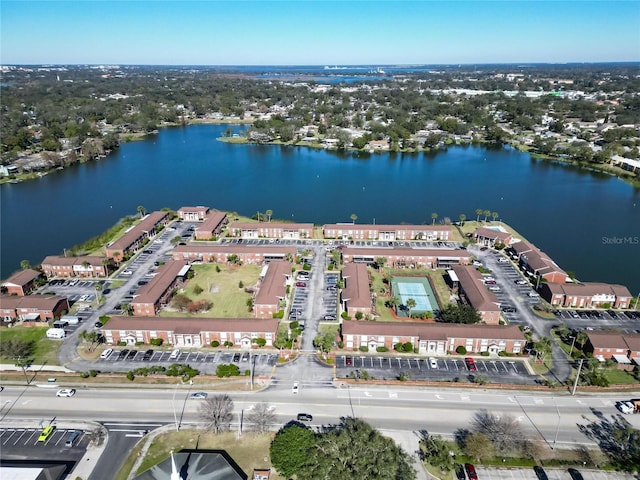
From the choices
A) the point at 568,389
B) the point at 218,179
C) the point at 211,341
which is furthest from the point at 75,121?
the point at 568,389

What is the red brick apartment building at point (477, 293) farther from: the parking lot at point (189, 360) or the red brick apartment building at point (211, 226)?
the red brick apartment building at point (211, 226)

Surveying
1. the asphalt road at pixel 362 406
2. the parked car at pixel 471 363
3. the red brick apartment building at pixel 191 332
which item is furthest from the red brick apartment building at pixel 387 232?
the asphalt road at pixel 362 406

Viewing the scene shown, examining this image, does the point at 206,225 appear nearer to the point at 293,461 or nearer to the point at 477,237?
the point at 477,237

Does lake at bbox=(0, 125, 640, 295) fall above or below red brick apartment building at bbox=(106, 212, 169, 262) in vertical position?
below

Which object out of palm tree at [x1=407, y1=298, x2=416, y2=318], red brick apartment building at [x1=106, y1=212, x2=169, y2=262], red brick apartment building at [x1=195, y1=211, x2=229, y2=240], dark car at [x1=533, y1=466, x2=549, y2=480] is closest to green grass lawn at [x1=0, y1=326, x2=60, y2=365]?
red brick apartment building at [x1=106, y1=212, x2=169, y2=262]

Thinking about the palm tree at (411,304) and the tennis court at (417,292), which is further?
the tennis court at (417,292)

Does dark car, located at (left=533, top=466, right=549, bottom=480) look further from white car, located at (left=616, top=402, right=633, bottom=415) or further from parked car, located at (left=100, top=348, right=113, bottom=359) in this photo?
parked car, located at (left=100, top=348, right=113, bottom=359)
